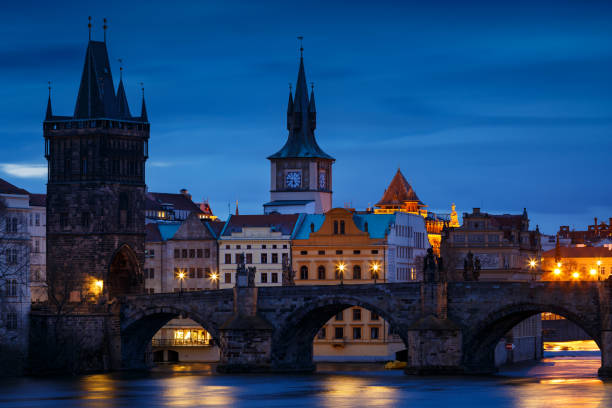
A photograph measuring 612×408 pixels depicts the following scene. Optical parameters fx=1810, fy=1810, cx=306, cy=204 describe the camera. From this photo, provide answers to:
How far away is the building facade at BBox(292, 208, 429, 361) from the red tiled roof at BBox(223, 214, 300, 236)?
1.11m

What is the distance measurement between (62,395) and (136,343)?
28.1 metres

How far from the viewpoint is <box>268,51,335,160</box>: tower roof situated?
18400 centimetres

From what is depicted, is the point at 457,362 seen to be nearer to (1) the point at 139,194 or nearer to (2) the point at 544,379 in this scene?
(2) the point at 544,379

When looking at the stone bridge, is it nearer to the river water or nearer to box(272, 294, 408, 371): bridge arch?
box(272, 294, 408, 371): bridge arch

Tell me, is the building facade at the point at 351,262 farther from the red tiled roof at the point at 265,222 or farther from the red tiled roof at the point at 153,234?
the red tiled roof at the point at 153,234

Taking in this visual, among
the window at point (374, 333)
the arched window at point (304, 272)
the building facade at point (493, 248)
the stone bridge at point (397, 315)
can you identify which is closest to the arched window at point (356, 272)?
the arched window at point (304, 272)

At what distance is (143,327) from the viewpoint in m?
136

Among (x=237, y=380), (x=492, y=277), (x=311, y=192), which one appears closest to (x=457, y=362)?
(x=237, y=380)

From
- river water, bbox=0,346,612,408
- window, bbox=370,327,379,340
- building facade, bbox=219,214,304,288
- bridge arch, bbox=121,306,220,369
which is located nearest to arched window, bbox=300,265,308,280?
building facade, bbox=219,214,304,288

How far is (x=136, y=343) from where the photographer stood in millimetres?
136250

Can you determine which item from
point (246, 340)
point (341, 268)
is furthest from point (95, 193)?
point (341, 268)

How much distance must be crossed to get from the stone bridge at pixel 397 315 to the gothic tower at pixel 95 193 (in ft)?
11.4

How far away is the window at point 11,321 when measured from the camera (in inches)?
4889

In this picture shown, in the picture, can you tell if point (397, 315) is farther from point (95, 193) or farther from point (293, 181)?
point (293, 181)
